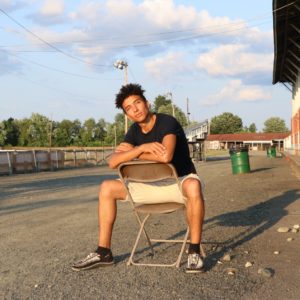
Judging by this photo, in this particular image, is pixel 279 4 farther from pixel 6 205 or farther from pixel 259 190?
pixel 6 205

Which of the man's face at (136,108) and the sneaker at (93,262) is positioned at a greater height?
the man's face at (136,108)

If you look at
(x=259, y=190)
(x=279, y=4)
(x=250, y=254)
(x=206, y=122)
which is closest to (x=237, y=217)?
(x=250, y=254)

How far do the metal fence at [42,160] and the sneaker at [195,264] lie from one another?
23215 millimetres

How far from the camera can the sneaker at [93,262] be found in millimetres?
4512

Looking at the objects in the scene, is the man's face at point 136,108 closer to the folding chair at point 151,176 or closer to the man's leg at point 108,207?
the folding chair at point 151,176

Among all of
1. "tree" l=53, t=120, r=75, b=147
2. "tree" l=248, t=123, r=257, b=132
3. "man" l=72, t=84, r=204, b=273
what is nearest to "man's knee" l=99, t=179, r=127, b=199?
"man" l=72, t=84, r=204, b=273

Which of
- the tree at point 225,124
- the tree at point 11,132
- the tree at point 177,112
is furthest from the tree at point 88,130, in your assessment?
the tree at point 225,124

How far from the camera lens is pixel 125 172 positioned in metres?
4.69

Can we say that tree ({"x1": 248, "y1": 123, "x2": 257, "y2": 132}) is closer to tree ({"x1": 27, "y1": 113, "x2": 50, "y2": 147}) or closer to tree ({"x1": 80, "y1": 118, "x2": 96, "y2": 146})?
tree ({"x1": 80, "y1": 118, "x2": 96, "y2": 146})

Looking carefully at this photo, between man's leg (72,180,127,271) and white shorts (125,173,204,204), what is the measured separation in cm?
13

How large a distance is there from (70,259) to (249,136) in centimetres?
12308

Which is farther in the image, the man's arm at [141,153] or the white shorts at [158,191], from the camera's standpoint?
the white shorts at [158,191]

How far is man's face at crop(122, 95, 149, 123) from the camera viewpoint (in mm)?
4867

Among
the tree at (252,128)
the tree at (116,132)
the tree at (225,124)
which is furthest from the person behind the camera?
the tree at (252,128)
